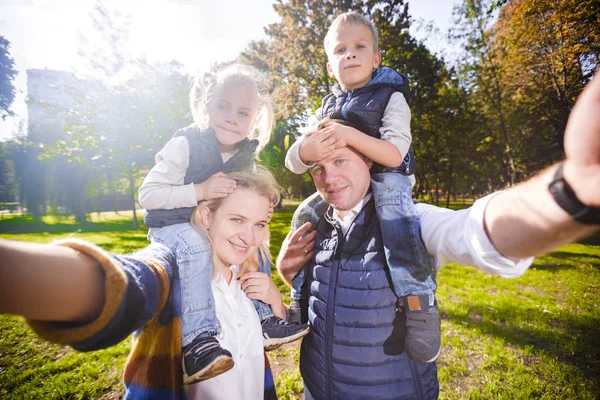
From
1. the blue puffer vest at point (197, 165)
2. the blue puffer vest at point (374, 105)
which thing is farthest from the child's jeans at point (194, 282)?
the blue puffer vest at point (374, 105)

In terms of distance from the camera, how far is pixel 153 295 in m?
1.12

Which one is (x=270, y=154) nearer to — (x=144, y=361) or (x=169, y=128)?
(x=169, y=128)

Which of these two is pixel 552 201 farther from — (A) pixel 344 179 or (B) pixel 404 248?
(A) pixel 344 179

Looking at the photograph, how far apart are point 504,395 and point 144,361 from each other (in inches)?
170

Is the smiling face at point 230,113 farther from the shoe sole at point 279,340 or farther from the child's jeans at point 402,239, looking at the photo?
the shoe sole at point 279,340

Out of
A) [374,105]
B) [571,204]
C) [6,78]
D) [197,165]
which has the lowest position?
[571,204]

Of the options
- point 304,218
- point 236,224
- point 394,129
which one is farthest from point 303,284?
point 394,129

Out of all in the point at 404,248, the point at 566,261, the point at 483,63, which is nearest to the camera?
the point at 404,248

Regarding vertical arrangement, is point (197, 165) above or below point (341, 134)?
below

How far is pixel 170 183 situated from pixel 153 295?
3.81 feet

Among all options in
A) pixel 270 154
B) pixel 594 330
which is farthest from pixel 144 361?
pixel 270 154

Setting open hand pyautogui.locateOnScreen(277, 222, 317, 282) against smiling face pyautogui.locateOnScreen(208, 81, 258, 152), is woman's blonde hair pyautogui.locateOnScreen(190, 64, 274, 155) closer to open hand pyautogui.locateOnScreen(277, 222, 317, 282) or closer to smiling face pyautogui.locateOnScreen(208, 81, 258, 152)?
smiling face pyautogui.locateOnScreen(208, 81, 258, 152)

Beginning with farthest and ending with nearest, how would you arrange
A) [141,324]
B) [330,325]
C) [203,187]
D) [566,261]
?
[566,261] → [203,187] → [330,325] → [141,324]

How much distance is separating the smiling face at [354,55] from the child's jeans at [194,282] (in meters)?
1.93
